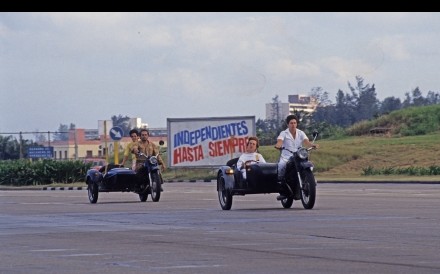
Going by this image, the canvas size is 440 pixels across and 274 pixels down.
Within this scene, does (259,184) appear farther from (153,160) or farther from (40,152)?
(40,152)

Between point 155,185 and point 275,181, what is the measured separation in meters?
6.18

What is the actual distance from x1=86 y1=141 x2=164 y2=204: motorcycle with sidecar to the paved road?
3.99 meters

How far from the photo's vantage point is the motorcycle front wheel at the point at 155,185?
94.5ft

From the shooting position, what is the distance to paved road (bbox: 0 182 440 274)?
1266 centimetres

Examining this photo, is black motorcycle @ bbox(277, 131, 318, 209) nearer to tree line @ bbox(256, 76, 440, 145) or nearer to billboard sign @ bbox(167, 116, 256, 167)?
billboard sign @ bbox(167, 116, 256, 167)

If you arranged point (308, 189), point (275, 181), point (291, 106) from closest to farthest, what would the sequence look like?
1. point (308, 189)
2. point (275, 181)
3. point (291, 106)

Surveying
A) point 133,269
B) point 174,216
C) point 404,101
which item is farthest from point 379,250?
point 404,101

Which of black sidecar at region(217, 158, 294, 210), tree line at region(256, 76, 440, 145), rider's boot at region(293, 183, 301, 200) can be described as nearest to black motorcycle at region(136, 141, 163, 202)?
black sidecar at region(217, 158, 294, 210)

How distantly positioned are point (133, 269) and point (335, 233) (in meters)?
4.83

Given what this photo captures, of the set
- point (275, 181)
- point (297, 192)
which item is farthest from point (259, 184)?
point (297, 192)

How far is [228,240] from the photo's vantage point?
1586 cm

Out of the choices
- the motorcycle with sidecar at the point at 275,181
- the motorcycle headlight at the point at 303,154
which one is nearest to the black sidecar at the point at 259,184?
the motorcycle with sidecar at the point at 275,181
